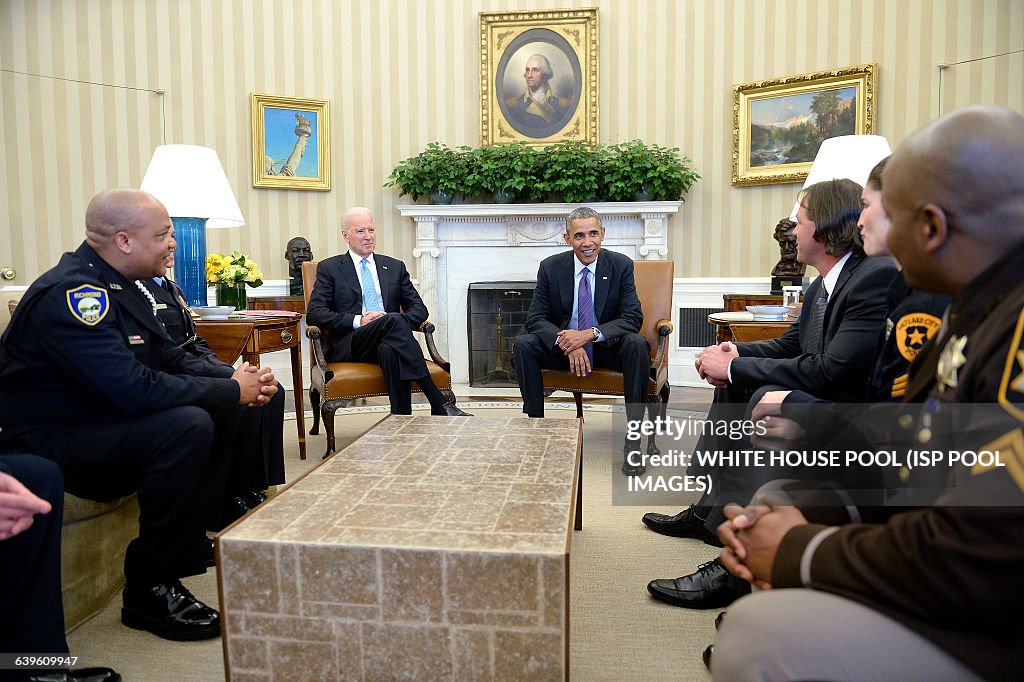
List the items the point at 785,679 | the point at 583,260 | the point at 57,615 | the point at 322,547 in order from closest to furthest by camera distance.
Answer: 1. the point at 785,679
2. the point at 322,547
3. the point at 57,615
4. the point at 583,260

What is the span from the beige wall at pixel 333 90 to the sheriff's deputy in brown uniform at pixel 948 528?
5.79m

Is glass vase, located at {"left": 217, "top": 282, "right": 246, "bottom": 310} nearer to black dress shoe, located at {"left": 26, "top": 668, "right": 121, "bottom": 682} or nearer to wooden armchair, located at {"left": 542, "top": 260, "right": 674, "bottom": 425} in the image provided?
wooden armchair, located at {"left": 542, "top": 260, "right": 674, "bottom": 425}

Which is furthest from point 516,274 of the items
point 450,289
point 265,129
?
point 265,129

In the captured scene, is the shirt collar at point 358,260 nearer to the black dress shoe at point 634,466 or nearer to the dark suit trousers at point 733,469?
the black dress shoe at point 634,466

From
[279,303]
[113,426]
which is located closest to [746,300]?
[279,303]

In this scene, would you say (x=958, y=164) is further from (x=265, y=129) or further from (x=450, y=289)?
(x=265, y=129)

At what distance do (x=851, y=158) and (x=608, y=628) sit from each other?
9.79 ft

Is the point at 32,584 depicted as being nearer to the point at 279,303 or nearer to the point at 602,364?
the point at 602,364

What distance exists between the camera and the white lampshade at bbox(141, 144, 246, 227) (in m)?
4.05

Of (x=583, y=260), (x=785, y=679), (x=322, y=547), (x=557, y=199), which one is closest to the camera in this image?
(x=785, y=679)

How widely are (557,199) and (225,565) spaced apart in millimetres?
5375

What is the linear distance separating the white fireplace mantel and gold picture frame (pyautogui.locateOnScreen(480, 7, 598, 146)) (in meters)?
0.76

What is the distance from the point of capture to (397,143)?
22.6 feet

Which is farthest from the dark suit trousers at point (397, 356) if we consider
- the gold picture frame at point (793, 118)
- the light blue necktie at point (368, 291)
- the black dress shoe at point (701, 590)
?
the gold picture frame at point (793, 118)
